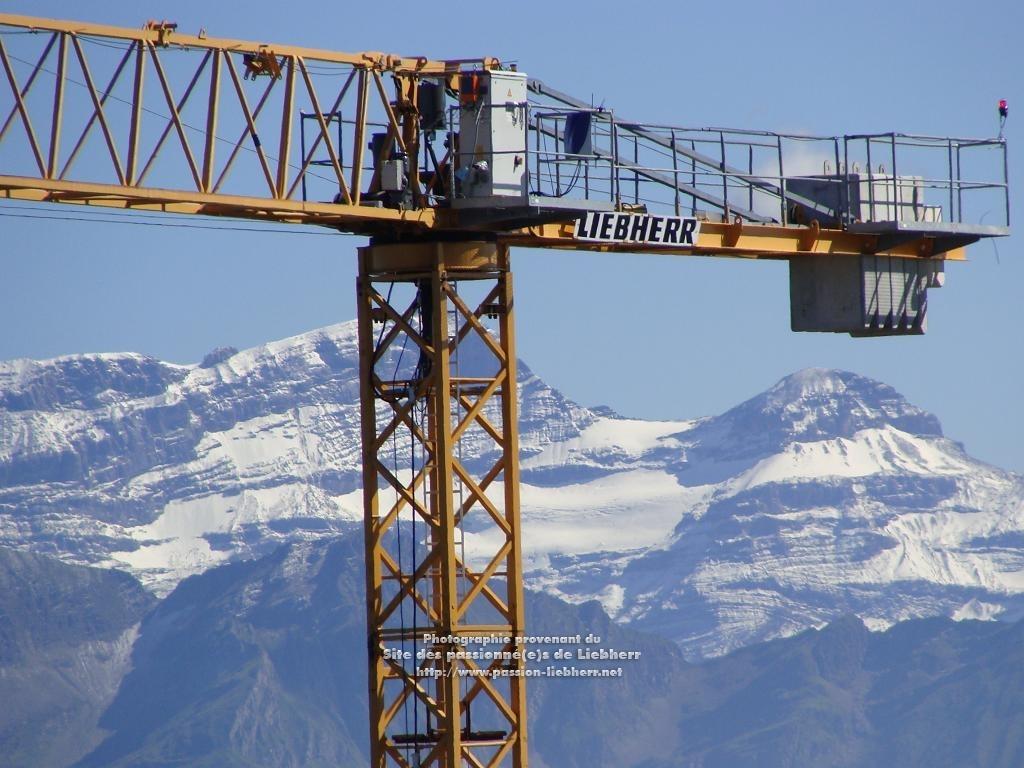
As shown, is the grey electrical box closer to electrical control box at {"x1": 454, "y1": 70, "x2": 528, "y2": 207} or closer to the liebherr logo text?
the liebherr logo text

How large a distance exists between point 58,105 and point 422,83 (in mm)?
7723

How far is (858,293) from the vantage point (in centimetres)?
4894

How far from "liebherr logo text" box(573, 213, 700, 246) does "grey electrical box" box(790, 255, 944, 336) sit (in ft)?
16.5

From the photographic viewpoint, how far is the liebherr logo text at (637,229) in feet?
139

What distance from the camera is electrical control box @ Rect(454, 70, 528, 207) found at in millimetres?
41062

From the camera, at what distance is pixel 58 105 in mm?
37000

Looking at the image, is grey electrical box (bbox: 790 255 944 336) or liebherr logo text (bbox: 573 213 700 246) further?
grey electrical box (bbox: 790 255 944 336)

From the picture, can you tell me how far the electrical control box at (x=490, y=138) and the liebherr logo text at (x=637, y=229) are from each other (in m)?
1.77

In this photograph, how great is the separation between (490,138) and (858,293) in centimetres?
1137

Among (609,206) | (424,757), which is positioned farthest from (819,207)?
(424,757)

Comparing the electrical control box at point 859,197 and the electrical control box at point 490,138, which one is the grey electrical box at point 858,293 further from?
the electrical control box at point 490,138

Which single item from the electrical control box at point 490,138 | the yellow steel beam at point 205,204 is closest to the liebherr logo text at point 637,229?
the electrical control box at point 490,138

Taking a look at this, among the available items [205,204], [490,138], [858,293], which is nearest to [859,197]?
[858,293]

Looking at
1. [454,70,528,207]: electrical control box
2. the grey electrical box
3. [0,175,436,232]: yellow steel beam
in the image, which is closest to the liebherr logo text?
[454,70,528,207]: electrical control box
